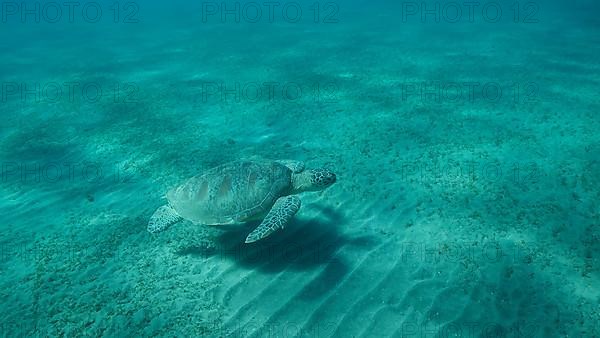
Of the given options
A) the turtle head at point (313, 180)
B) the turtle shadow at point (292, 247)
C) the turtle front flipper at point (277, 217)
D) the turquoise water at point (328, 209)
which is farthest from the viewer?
the turtle head at point (313, 180)

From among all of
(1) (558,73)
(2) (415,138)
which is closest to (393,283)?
(2) (415,138)

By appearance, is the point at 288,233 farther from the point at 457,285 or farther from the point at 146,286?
the point at 457,285

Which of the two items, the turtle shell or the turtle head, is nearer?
the turtle shell

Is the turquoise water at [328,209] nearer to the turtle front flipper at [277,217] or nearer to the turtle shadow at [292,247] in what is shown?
the turtle shadow at [292,247]

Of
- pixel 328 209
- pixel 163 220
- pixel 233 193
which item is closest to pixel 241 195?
pixel 233 193

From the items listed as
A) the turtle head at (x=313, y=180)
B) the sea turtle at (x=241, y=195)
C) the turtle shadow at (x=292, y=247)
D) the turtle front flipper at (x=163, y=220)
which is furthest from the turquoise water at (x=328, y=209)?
the turtle head at (x=313, y=180)

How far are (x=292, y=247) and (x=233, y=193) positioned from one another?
128 cm

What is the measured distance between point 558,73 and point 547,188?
10147mm

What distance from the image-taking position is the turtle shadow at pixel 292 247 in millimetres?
4824

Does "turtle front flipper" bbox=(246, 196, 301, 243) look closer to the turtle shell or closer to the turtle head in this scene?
the turtle shell

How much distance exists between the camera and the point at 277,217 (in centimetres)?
470

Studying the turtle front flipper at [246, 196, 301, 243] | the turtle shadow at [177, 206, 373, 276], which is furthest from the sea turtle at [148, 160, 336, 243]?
the turtle shadow at [177, 206, 373, 276]

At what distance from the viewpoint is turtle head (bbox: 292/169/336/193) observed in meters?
5.15

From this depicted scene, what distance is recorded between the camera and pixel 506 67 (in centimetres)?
1446
